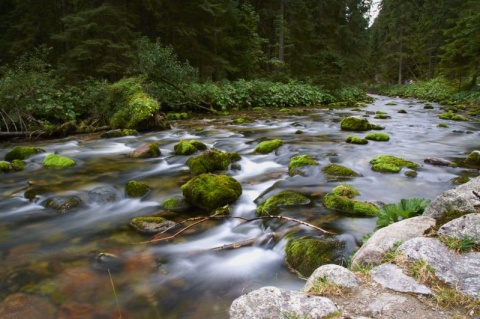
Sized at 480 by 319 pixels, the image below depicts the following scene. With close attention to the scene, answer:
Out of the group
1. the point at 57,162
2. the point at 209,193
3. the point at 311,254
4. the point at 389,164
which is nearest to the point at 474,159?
the point at 389,164

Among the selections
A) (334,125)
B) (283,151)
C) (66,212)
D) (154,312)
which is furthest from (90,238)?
(334,125)

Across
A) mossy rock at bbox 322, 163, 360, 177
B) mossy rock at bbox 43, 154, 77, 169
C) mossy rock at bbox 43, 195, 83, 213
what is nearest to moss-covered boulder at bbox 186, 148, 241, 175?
mossy rock at bbox 322, 163, 360, 177

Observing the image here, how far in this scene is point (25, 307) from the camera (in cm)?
335

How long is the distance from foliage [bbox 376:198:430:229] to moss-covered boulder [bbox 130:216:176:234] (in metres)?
2.74

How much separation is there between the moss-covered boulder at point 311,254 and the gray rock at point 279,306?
1485mm

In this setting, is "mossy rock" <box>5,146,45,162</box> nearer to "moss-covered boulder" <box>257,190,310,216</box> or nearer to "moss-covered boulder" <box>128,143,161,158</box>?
"moss-covered boulder" <box>128,143,161,158</box>

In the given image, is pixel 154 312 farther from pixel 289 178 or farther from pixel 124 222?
pixel 289 178

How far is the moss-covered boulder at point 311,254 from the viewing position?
3.75 meters

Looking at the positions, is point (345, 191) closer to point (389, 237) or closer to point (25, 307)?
point (389, 237)

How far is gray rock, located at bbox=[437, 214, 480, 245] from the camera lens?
2.71 metres

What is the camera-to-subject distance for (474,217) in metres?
2.79

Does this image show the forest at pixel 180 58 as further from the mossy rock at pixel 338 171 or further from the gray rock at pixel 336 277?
the gray rock at pixel 336 277

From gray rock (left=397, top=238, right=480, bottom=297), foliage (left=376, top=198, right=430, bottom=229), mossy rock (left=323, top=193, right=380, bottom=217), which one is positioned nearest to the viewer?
gray rock (left=397, top=238, right=480, bottom=297)

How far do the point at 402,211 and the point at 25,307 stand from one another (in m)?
3.95
